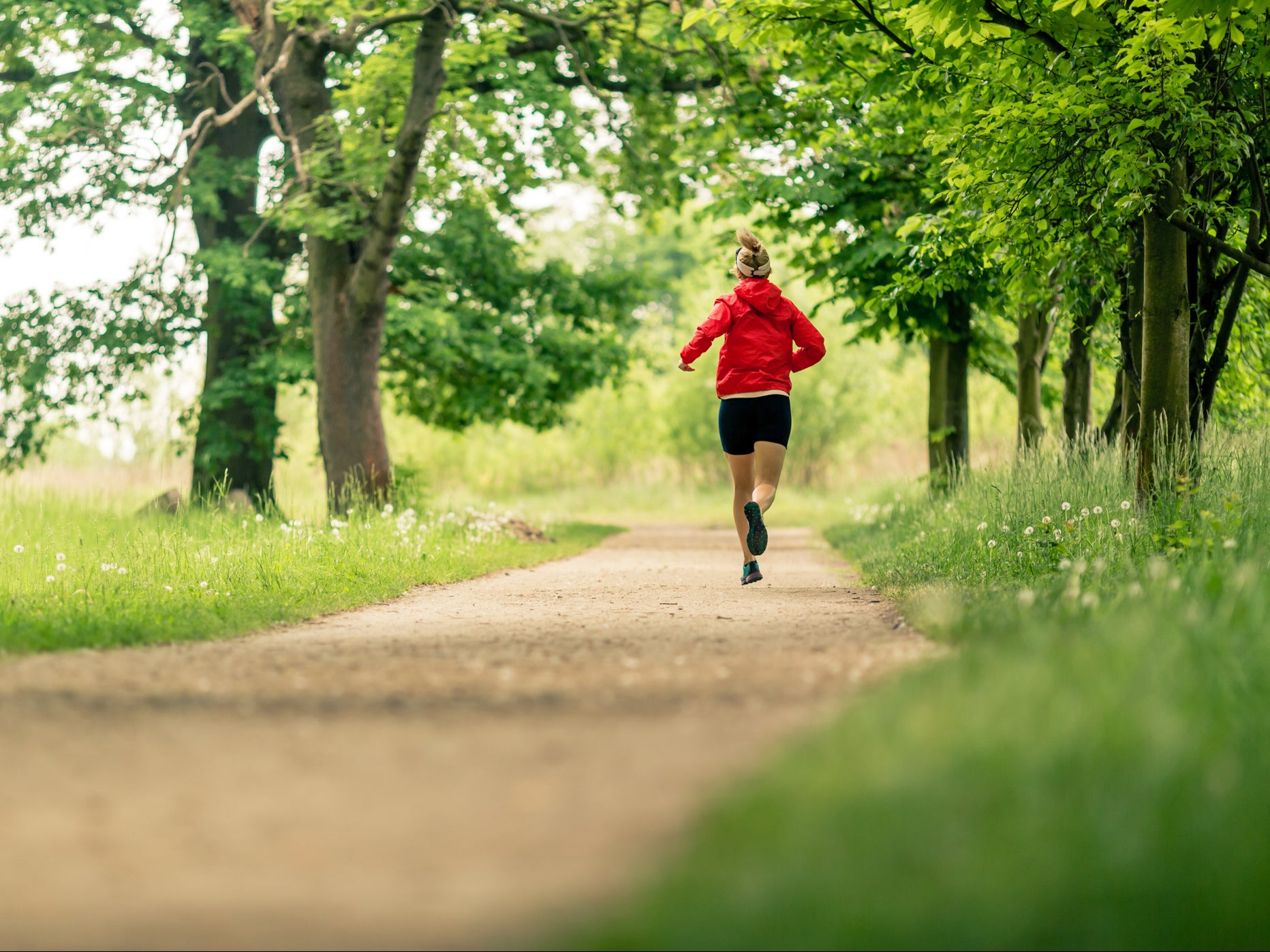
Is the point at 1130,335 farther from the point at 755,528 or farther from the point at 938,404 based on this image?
the point at 938,404

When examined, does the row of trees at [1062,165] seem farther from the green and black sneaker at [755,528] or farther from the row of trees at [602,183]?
the green and black sneaker at [755,528]

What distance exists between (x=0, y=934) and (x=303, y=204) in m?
12.0

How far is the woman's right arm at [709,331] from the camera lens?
342 inches

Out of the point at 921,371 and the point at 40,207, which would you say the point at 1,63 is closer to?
the point at 40,207

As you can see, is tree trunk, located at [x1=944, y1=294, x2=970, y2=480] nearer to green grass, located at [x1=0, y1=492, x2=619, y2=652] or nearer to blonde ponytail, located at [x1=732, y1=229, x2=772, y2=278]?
green grass, located at [x1=0, y1=492, x2=619, y2=652]

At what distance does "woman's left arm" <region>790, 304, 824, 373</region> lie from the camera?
9000 mm

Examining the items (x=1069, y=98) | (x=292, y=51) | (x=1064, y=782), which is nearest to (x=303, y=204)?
(x=292, y=51)

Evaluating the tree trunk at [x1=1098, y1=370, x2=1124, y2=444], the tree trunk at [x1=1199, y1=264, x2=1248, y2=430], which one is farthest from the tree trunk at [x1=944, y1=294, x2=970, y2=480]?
the tree trunk at [x1=1199, y1=264, x2=1248, y2=430]

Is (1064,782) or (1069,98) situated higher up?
(1069,98)

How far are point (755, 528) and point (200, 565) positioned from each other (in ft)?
12.7

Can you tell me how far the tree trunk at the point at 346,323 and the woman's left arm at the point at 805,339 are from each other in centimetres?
634

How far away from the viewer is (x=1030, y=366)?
14.7 m

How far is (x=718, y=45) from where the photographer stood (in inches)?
568

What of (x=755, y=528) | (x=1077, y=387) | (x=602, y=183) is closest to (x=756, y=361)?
(x=755, y=528)
